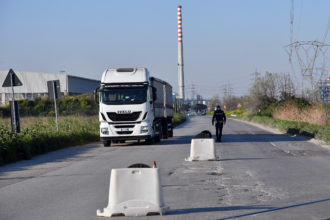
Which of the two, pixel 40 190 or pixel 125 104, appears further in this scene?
pixel 125 104

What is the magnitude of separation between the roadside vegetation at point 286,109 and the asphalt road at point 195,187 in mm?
11623

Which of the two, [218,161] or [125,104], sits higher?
[125,104]

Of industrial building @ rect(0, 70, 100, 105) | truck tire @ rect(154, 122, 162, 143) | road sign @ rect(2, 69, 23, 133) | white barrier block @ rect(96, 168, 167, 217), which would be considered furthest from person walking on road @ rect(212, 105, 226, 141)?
industrial building @ rect(0, 70, 100, 105)

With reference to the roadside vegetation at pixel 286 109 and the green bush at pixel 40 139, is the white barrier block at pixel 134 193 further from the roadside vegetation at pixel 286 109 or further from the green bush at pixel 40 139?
the roadside vegetation at pixel 286 109

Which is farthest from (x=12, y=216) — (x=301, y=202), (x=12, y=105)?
(x=12, y=105)

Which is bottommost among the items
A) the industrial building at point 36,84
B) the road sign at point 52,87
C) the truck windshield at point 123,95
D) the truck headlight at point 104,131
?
the truck headlight at point 104,131

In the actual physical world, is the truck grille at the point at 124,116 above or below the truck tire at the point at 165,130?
above

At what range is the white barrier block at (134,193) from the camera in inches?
309

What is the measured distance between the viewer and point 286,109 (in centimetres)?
5084

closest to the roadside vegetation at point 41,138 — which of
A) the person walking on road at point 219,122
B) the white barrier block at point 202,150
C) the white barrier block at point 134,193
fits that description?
the white barrier block at point 202,150

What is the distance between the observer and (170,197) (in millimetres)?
9531

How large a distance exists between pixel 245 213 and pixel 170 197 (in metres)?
2.01

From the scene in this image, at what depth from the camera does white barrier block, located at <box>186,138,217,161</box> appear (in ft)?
53.1

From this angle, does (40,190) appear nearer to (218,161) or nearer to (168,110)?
(218,161)
